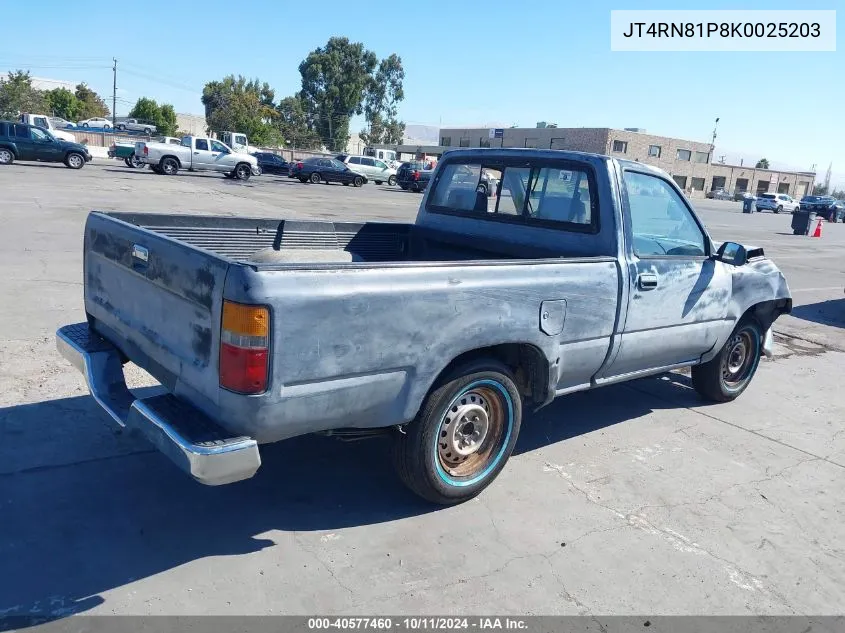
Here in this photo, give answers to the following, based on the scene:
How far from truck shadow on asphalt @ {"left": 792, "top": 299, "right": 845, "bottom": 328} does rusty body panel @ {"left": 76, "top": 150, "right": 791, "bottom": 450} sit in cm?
587

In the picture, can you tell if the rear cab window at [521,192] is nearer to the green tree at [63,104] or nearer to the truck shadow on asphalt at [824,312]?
the truck shadow on asphalt at [824,312]

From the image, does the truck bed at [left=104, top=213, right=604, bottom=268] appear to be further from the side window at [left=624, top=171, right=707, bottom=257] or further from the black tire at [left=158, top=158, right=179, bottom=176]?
the black tire at [left=158, top=158, right=179, bottom=176]

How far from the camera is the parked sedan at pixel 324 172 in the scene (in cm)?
3791

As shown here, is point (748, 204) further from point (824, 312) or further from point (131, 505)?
point (131, 505)

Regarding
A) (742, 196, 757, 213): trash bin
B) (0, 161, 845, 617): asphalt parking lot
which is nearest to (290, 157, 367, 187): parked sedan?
(742, 196, 757, 213): trash bin

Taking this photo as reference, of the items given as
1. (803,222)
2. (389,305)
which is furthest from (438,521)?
(803,222)

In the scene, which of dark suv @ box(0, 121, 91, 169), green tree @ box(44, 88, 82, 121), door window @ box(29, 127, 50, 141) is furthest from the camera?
green tree @ box(44, 88, 82, 121)

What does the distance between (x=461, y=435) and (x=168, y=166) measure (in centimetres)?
2974

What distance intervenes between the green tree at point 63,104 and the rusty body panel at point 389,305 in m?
85.6

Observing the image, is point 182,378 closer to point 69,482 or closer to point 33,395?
point 69,482

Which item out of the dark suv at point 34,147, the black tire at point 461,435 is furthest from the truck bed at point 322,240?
the dark suv at point 34,147

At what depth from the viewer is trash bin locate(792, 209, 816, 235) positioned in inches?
1136

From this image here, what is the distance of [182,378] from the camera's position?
10.5ft

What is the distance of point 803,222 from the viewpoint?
95.2 feet
